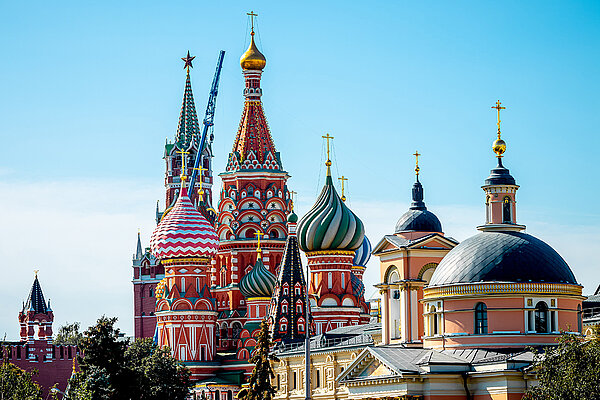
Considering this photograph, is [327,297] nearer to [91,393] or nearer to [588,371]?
[91,393]

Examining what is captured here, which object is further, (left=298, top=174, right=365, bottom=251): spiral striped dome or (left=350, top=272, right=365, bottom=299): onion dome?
(left=350, top=272, right=365, bottom=299): onion dome

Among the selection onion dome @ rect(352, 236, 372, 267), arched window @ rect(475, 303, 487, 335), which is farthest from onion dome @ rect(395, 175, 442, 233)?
onion dome @ rect(352, 236, 372, 267)

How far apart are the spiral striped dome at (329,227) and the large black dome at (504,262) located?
85.2 feet

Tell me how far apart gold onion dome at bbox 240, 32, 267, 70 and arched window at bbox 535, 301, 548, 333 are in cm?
4003

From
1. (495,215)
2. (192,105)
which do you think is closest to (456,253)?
(495,215)

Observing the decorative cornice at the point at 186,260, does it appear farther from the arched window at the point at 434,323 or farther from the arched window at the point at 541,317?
the arched window at the point at 541,317

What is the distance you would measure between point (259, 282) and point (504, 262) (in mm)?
31537

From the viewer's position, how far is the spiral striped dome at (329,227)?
271ft

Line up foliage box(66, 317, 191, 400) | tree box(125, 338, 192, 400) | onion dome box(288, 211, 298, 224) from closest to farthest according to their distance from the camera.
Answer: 1. foliage box(66, 317, 191, 400)
2. tree box(125, 338, 192, 400)
3. onion dome box(288, 211, 298, 224)

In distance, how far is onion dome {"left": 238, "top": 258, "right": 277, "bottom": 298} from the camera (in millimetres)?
84438

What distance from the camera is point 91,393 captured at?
54.9 m

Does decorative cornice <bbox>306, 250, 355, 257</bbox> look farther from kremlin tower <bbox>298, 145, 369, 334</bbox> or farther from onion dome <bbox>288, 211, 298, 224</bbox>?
onion dome <bbox>288, 211, 298, 224</bbox>

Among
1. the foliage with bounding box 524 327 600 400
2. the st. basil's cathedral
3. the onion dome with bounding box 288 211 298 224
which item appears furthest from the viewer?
the onion dome with bounding box 288 211 298 224

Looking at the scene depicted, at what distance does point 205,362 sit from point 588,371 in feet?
137
